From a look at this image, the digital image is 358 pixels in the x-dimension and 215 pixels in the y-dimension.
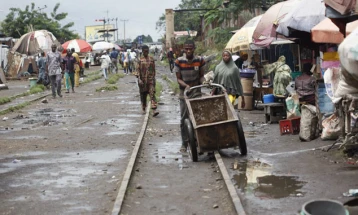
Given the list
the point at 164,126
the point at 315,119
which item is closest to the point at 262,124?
the point at 164,126

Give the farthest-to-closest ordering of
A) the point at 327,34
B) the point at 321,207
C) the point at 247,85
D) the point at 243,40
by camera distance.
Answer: the point at 243,40 < the point at 247,85 < the point at 327,34 < the point at 321,207

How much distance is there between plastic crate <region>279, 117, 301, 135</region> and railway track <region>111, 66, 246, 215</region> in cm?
226

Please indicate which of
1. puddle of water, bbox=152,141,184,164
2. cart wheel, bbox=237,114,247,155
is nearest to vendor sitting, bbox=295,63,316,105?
puddle of water, bbox=152,141,184,164

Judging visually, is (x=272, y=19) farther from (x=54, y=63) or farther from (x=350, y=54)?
(x=54, y=63)

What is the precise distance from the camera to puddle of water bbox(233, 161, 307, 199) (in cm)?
792

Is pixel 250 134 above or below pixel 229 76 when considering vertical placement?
below

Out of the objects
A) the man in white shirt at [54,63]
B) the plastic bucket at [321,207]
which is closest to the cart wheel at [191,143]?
the plastic bucket at [321,207]

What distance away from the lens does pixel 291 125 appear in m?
13.1

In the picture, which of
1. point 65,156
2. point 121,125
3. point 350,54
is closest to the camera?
point 350,54

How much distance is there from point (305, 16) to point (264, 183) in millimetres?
5071

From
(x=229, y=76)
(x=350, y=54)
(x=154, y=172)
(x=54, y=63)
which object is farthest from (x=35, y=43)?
(x=350, y=54)

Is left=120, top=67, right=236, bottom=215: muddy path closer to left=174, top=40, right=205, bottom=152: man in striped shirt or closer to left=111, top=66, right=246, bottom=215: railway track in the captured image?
left=111, top=66, right=246, bottom=215: railway track

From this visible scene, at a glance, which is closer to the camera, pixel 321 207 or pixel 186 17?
pixel 321 207

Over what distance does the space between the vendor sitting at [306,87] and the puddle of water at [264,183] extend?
3661 millimetres
